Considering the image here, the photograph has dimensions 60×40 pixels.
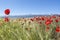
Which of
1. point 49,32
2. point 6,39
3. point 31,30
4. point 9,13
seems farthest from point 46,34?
point 9,13

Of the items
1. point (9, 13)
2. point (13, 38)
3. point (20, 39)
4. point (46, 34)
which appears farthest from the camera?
point (9, 13)

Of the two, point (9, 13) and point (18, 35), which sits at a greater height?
point (9, 13)

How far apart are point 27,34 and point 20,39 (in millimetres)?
175

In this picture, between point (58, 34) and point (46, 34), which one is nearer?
point (46, 34)

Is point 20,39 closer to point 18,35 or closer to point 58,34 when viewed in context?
point 18,35

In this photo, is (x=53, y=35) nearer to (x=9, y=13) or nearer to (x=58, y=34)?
(x=58, y=34)

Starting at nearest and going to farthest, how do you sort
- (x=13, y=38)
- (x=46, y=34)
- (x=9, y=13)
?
(x=46, y=34), (x=13, y=38), (x=9, y=13)

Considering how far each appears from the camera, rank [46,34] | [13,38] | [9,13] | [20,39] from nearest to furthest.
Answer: [20,39] < [46,34] < [13,38] < [9,13]

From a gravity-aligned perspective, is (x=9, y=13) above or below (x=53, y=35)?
above

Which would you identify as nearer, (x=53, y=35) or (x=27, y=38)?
(x=27, y=38)

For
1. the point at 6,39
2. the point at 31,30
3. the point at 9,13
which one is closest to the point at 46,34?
the point at 31,30

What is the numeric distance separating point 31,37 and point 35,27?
269 millimetres

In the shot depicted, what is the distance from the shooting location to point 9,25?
5.43m

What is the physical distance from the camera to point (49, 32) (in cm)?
421
